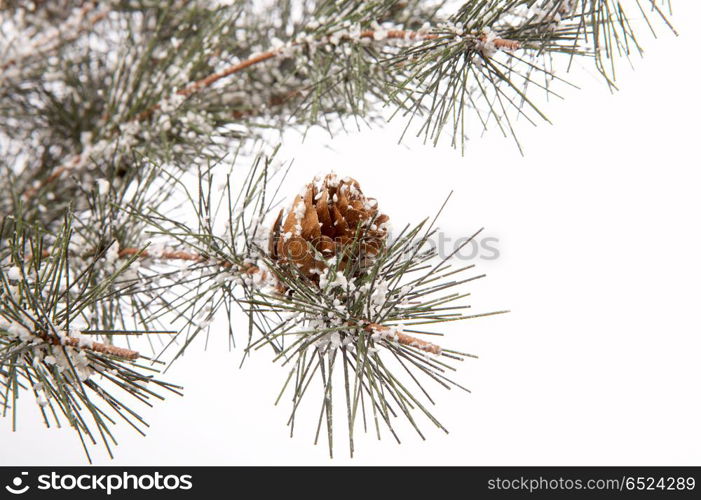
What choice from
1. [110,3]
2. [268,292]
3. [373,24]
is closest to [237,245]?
[268,292]

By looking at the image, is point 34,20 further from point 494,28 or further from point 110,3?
point 494,28

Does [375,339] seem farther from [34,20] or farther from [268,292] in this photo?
[34,20]

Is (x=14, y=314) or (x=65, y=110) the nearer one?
(x=14, y=314)

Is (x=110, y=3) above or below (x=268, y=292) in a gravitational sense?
above

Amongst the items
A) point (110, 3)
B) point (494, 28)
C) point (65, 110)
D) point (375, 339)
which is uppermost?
point (110, 3)
